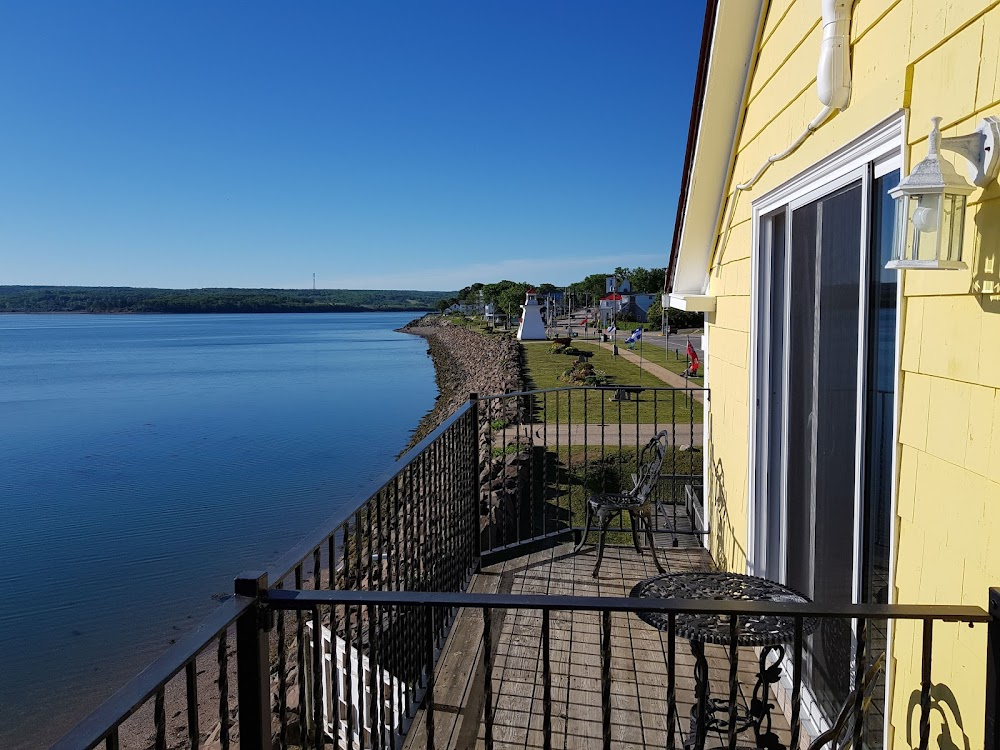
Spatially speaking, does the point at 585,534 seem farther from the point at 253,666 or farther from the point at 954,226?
the point at 954,226

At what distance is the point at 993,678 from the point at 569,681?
2228mm

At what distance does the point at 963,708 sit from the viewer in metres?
1.91

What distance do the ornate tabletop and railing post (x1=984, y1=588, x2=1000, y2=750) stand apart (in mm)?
729

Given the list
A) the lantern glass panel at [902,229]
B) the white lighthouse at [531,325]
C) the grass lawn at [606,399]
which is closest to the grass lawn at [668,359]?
the grass lawn at [606,399]

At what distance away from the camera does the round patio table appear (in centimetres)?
246

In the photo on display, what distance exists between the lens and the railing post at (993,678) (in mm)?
1669

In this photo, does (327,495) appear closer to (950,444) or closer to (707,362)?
(707,362)

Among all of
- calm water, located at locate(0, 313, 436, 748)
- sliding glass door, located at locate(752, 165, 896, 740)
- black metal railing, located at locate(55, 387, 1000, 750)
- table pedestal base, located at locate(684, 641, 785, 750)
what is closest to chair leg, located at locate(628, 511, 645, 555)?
black metal railing, located at locate(55, 387, 1000, 750)

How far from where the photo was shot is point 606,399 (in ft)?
49.5

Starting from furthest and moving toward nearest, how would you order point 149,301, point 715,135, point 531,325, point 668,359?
point 149,301 < point 531,325 < point 668,359 < point 715,135

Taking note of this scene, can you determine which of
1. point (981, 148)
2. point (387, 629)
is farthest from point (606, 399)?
point (981, 148)

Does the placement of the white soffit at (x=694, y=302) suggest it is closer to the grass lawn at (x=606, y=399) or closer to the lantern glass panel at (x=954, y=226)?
the grass lawn at (x=606, y=399)

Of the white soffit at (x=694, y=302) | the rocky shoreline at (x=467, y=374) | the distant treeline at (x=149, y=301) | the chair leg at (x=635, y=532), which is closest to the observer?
the chair leg at (x=635, y=532)

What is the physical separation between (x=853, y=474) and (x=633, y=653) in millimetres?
1680
